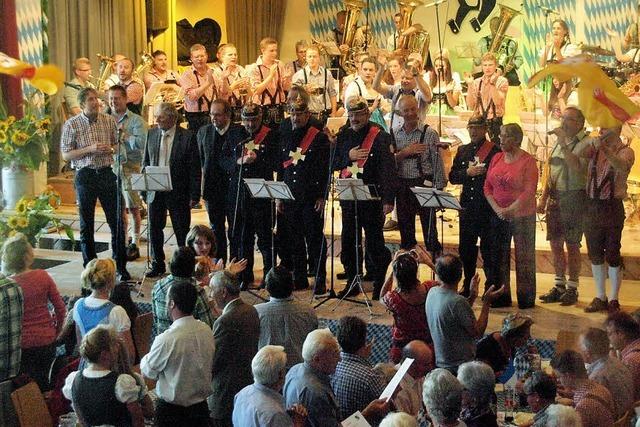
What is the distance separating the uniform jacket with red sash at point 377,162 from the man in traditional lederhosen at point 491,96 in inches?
158

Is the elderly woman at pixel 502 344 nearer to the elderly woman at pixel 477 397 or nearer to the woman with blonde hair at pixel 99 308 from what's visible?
the elderly woman at pixel 477 397

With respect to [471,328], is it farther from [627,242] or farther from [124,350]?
[627,242]

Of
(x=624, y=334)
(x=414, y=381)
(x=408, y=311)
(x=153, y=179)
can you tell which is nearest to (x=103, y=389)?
(x=414, y=381)

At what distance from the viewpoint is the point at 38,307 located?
6840 millimetres

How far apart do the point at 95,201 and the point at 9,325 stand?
363cm

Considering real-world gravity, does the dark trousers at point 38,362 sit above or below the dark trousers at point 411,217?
below

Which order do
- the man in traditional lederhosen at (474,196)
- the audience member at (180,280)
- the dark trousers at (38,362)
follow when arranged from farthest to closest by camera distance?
the man in traditional lederhosen at (474,196), the dark trousers at (38,362), the audience member at (180,280)

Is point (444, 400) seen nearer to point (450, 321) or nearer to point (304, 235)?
point (450, 321)

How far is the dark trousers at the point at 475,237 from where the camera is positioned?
8953 mm

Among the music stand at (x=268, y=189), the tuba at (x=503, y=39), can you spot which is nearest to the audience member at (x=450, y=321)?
the music stand at (x=268, y=189)

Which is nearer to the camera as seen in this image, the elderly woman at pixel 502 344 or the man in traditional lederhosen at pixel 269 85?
the elderly woman at pixel 502 344

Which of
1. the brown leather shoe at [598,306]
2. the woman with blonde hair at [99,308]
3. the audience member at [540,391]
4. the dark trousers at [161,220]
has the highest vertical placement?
the dark trousers at [161,220]

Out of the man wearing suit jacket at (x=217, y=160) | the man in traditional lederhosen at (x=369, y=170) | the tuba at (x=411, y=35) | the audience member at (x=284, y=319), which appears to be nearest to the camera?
the audience member at (x=284, y=319)

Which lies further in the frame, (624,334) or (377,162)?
(377,162)
